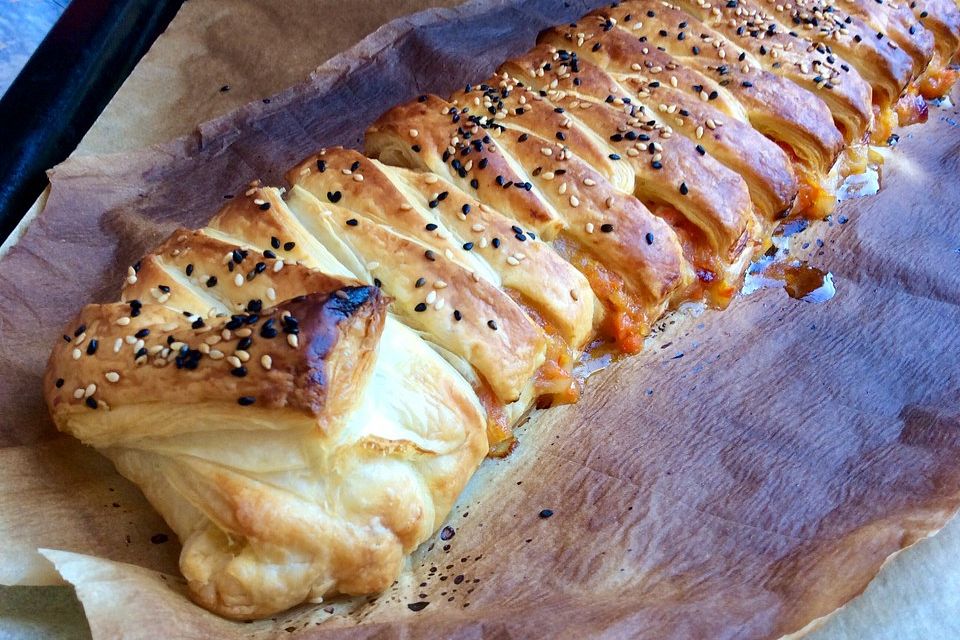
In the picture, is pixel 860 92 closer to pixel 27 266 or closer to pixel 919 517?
pixel 919 517

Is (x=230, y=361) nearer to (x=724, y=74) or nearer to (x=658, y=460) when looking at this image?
(x=658, y=460)

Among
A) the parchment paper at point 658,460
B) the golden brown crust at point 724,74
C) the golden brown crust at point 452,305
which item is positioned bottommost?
the parchment paper at point 658,460

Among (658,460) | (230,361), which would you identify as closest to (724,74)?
(658,460)

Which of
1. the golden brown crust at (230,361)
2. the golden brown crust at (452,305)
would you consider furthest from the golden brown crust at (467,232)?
the golden brown crust at (230,361)

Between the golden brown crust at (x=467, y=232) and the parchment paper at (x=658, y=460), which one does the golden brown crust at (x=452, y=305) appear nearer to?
the golden brown crust at (x=467, y=232)

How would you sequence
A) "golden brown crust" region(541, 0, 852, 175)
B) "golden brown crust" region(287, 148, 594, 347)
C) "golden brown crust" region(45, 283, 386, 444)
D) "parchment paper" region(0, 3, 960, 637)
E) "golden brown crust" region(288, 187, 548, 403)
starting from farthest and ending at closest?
"golden brown crust" region(541, 0, 852, 175) < "golden brown crust" region(287, 148, 594, 347) < "golden brown crust" region(288, 187, 548, 403) < "parchment paper" region(0, 3, 960, 637) < "golden brown crust" region(45, 283, 386, 444)

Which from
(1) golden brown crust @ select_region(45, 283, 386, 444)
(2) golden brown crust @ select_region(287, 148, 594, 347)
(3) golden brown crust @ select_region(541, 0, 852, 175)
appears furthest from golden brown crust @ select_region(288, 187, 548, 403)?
(3) golden brown crust @ select_region(541, 0, 852, 175)

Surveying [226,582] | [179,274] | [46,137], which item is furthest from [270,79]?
[226,582]

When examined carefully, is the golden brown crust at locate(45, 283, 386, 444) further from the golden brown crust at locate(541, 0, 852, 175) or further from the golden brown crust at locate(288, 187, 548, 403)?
the golden brown crust at locate(541, 0, 852, 175)

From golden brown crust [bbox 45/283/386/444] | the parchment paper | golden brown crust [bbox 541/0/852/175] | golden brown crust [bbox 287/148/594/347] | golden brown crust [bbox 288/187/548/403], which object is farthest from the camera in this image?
golden brown crust [bbox 541/0/852/175]
